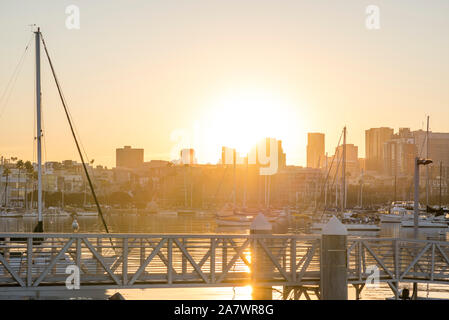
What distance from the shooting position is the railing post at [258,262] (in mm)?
23453

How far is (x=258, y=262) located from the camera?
2370 centimetres

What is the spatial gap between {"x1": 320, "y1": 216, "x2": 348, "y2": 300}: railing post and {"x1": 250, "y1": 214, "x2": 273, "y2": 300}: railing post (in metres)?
2.82

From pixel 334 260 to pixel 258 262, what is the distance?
344 centimetres

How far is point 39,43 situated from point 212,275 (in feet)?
77.8

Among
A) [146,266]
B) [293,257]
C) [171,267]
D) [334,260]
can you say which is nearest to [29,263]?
[146,266]

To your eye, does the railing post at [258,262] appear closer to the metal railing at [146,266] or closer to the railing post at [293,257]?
the metal railing at [146,266]

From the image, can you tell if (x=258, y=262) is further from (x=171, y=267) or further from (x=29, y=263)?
(x=29, y=263)

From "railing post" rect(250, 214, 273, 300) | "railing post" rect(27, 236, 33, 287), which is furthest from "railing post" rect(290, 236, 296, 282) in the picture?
"railing post" rect(27, 236, 33, 287)

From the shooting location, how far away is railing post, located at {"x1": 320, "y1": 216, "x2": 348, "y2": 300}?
20.9 meters

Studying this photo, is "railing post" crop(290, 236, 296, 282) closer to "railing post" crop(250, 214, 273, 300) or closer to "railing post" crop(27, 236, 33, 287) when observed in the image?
"railing post" crop(250, 214, 273, 300)
